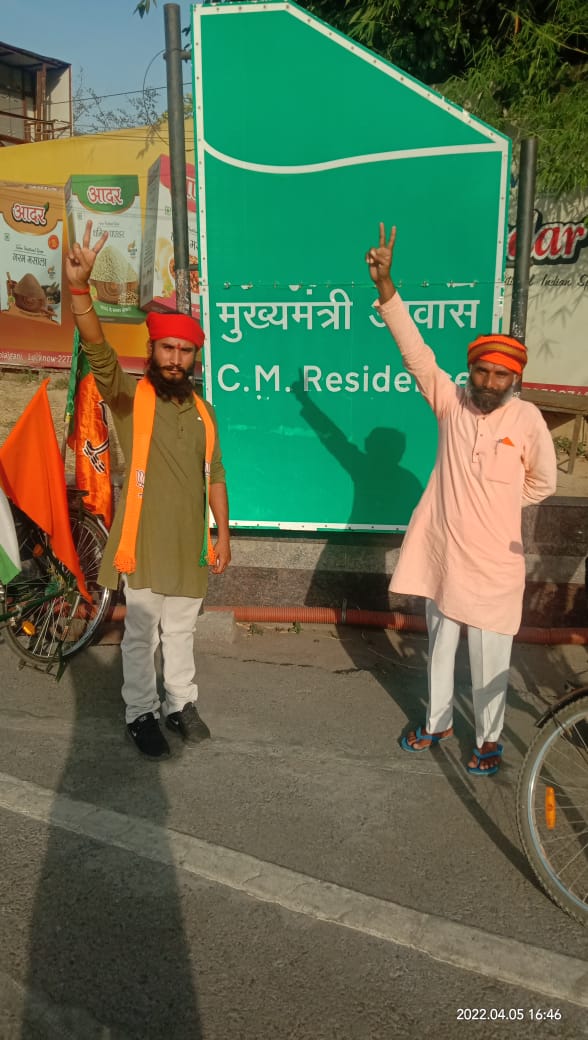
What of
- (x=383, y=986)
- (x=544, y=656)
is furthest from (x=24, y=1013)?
(x=544, y=656)

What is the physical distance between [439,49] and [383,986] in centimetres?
832

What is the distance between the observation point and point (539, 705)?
4.69 m

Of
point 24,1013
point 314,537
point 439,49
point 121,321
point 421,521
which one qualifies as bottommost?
point 24,1013

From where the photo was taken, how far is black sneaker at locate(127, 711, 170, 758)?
13.0 feet

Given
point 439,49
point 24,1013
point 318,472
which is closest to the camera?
point 24,1013

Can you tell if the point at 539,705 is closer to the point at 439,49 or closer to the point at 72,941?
the point at 72,941

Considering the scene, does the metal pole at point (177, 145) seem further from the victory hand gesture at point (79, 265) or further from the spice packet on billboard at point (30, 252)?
the spice packet on billboard at point (30, 252)

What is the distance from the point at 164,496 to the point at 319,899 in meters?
1.84

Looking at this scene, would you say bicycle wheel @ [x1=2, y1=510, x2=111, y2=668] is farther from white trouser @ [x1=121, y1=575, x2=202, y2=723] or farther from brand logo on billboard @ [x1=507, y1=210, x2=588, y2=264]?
brand logo on billboard @ [x1=507, y1=210, x2=588, y2=264]

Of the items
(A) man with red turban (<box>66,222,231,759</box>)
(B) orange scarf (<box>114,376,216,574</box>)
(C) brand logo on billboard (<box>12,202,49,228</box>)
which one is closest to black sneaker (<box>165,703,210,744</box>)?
(A) man with red turban (<box>66,222,231,759</box>)

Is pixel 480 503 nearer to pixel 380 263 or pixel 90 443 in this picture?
pixel 380 263

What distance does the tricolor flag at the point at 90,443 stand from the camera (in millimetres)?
5004

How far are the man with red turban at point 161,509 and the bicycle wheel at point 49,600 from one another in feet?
3.68

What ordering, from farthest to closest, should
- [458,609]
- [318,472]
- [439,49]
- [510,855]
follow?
[439,49] < [318,472] < [458,609] < [510,855]
